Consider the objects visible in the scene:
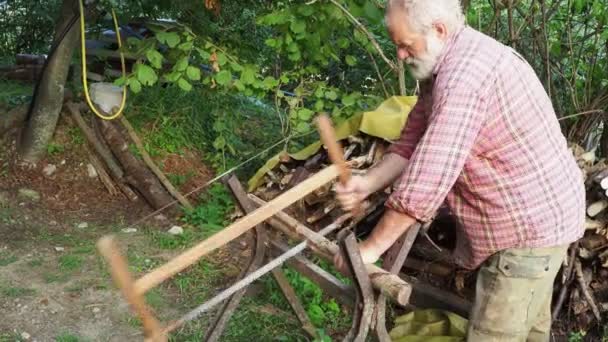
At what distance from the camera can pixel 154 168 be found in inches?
233

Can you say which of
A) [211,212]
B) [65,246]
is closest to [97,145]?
[65,246]

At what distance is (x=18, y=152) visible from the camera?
605 cm

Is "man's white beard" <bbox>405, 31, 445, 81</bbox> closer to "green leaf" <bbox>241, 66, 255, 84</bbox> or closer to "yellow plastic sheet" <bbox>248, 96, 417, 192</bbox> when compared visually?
"yellow plastic sheet" <bbox>248, 96, 417, 192</bbox>

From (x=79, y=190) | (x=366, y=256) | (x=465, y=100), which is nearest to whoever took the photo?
(x=465, y=100)

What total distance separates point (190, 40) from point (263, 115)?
111 inches

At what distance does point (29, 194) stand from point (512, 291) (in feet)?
14.9

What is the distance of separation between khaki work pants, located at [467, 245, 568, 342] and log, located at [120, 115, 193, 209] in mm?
3436

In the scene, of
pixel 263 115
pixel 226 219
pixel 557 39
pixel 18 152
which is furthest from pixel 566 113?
pixel 18 152

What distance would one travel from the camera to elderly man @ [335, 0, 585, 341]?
7.28ft

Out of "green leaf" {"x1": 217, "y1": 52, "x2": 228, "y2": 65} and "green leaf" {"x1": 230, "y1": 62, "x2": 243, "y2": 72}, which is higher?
"green leaf" {"x1": 217, "y1": 52, "x2": 228, "y2": 65}

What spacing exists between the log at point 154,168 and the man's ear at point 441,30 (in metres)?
3.74

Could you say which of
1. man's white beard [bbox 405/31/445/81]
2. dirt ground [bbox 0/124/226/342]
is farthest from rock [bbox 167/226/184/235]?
man's white beard [bbox 405/31/445/81]

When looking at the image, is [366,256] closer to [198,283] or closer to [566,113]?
[198,283]

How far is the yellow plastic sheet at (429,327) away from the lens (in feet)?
11.5
